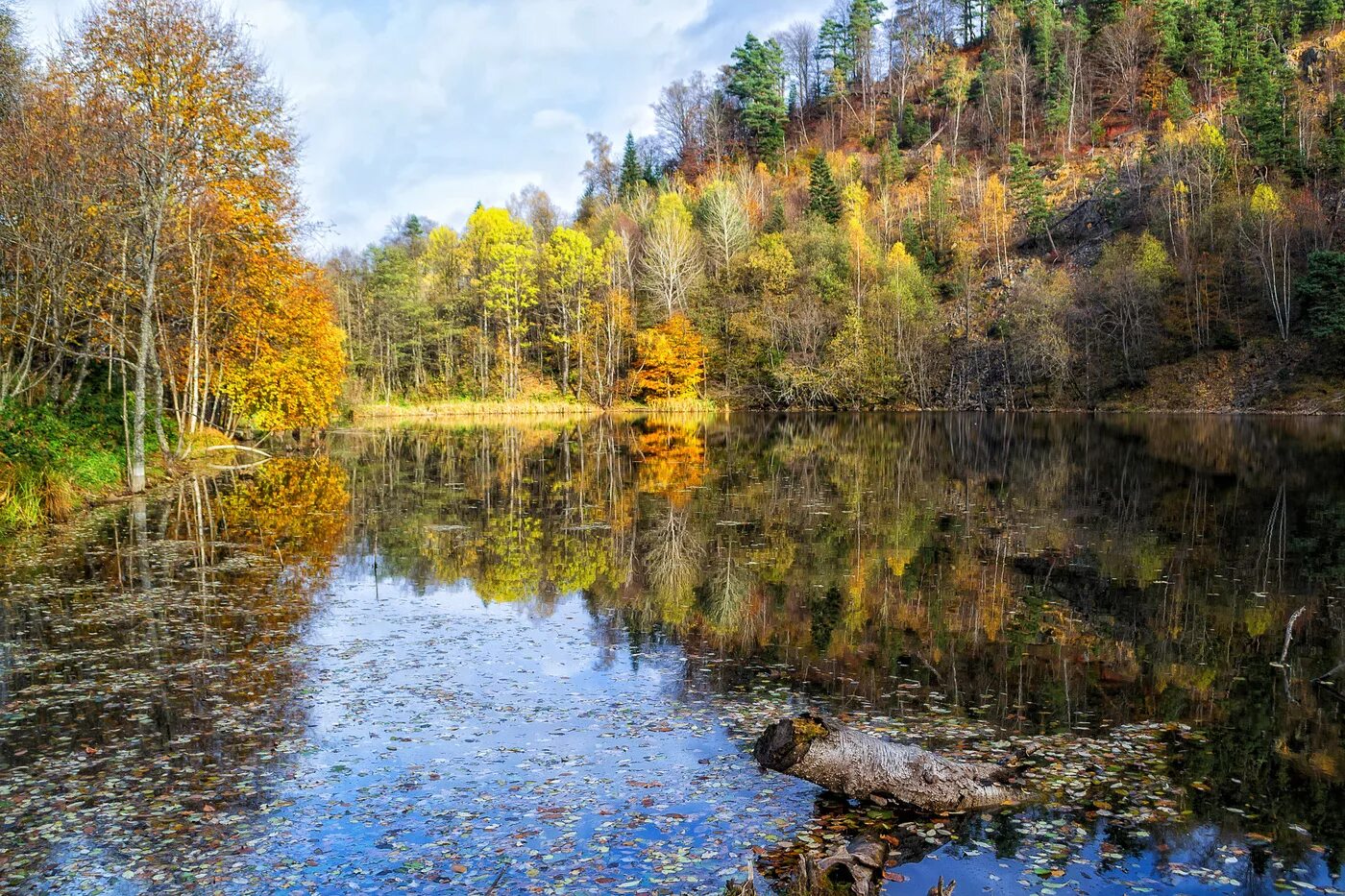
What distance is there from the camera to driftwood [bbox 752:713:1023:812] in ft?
24.1

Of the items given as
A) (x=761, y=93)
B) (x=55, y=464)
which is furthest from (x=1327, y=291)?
(x=761, y=93)

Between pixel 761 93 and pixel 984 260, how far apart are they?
49.5 meters

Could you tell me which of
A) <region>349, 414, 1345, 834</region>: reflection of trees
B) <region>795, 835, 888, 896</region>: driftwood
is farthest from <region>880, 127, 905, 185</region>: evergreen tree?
<region>795, 835, 888, 896</region>: driftwood

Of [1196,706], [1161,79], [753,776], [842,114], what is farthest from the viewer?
[842,114]

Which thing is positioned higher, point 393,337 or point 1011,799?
point 393,337

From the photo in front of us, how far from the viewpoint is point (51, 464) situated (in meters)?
21.2

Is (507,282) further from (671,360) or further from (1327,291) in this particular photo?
(1327,291)

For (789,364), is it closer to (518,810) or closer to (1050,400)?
(1050,400)

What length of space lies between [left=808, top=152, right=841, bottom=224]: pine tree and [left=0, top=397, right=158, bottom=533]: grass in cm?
7335

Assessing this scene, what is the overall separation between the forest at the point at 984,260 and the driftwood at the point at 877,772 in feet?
201

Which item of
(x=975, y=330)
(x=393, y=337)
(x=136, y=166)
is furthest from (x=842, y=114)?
(x=136, y=166)

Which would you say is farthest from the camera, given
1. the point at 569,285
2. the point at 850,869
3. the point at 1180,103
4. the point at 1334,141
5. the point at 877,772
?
the point at 1180,103

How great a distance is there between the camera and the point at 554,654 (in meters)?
11.8

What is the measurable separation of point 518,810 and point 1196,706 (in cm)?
777
